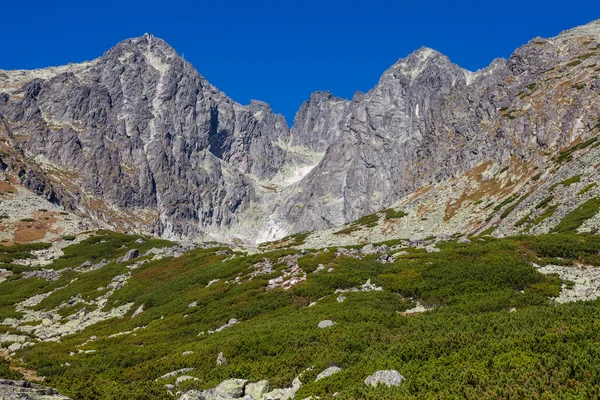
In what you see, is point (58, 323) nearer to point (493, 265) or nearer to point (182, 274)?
point (182, 274)

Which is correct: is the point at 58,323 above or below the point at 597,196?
below

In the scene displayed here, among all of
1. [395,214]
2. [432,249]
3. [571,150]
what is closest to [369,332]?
[432,249]

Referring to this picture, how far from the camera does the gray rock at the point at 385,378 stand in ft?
43.9

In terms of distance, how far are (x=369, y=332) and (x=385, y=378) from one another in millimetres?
6615

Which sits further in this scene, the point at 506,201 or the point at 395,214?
the point at 395,214

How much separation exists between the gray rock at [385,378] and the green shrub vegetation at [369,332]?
1.19 ft

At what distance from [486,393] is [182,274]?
1635 inches

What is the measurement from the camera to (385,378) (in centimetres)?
1359

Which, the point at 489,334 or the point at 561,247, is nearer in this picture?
the point at 489,334

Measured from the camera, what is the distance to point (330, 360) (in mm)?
16875

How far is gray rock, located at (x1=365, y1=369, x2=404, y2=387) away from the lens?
1337cm

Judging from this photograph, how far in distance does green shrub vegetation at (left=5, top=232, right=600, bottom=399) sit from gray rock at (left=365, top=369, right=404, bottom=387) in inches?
14.3

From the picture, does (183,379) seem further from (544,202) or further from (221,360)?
(544,202)

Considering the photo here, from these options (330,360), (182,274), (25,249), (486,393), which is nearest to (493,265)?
(330,360)
